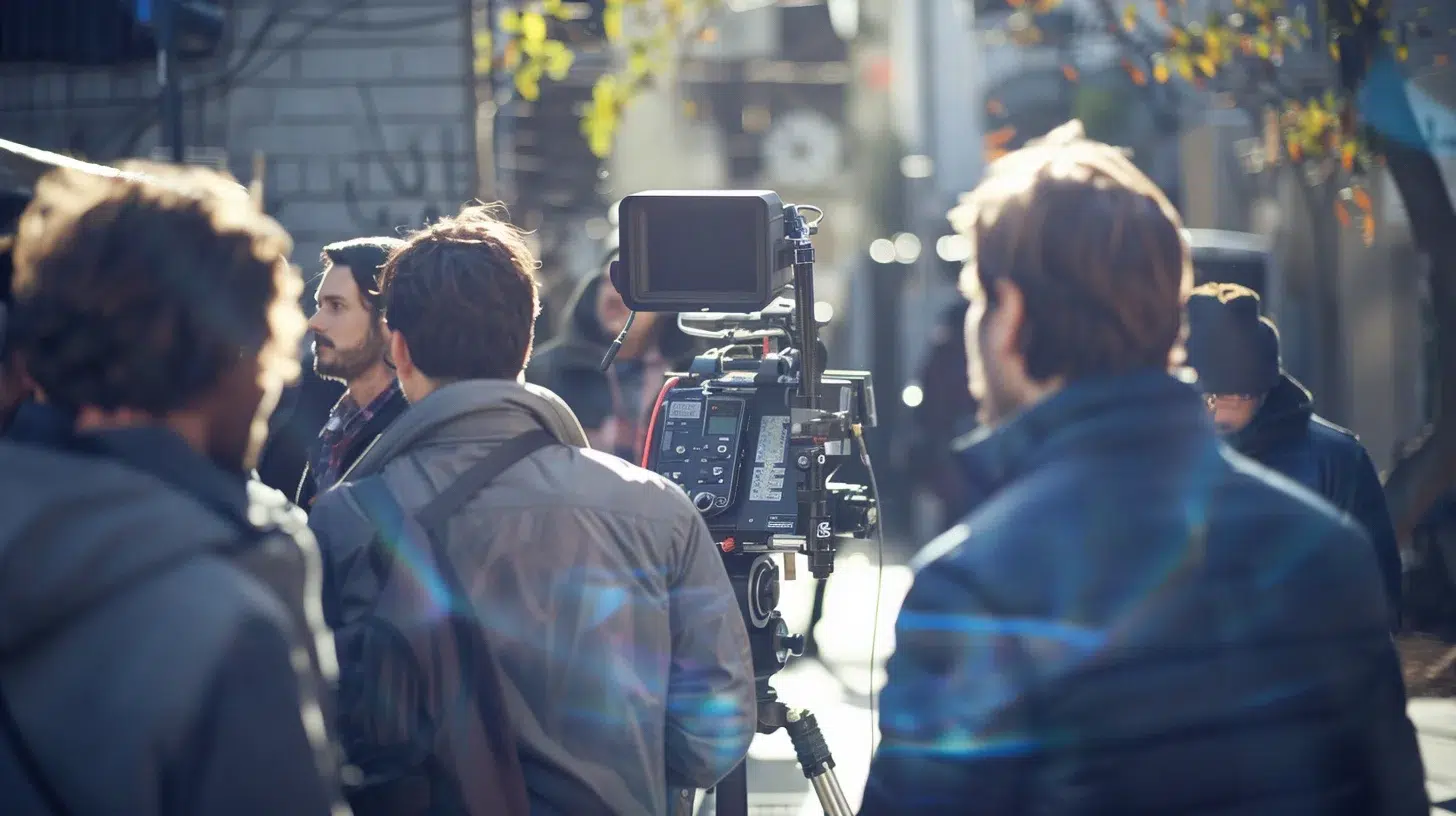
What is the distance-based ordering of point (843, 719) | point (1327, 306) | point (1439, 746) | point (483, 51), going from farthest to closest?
point (1327, 306), point (483, 51), point (843, 719), point (1439, 746)

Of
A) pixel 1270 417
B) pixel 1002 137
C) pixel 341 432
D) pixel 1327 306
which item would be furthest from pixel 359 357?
pixel 1002 137

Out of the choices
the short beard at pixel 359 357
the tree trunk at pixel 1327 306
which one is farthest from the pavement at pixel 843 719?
the tree trunk at pixel 1327 306

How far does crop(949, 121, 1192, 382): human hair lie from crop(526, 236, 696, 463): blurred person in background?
4.21 meters

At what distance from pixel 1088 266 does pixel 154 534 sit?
1.00 m

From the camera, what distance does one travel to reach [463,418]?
306cm

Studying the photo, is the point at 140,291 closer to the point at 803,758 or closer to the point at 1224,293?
the point at 803,758

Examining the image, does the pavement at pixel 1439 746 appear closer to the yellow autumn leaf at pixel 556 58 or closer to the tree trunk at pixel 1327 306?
the yellow autumn leaf at pixel 556 58

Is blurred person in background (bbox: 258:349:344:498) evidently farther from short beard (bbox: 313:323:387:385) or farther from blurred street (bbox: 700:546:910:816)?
blurred street (bbox: 700:546:910:816)

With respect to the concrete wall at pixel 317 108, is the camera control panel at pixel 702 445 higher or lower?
lower

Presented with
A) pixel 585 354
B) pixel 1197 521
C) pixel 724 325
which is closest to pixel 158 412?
pixel 1197 521

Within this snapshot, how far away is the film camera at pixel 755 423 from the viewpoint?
4.05 meters

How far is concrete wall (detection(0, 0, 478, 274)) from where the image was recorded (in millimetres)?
9344

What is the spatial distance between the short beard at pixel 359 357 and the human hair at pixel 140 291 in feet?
7.23

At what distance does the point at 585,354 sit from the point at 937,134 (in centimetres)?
3101
